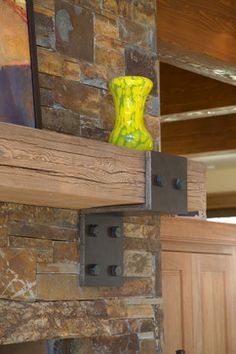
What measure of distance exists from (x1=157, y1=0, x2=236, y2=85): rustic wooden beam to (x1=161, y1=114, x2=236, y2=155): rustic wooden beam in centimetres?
239

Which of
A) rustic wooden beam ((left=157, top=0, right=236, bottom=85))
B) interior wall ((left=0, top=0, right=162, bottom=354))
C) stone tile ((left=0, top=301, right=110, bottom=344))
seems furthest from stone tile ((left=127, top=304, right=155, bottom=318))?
rustic wooden beam ((left=157, top=0, right=236, bottom=85))

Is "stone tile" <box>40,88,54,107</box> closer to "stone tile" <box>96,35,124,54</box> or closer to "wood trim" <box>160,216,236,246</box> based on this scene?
"stone tile" <box>96,35,124,54</box>

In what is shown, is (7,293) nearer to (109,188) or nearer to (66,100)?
(109,188)

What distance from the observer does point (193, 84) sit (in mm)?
5180

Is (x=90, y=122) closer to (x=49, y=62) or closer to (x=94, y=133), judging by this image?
(x=94, y=133)

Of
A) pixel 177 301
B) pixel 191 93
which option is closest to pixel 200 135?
pixel 191 93

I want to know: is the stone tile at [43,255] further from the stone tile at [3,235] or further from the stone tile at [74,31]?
the stone tile at [74,31]

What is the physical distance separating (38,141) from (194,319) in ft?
7.43

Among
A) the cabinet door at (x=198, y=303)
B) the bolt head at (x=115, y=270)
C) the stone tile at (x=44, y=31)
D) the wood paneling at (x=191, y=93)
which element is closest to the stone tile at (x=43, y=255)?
the bolt head at (x=115, y=270)

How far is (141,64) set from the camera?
244 cm

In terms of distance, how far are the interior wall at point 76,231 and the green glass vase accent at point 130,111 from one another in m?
0.17

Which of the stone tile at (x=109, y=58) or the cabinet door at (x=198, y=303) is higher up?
the stone tile at (x=109, y=58)

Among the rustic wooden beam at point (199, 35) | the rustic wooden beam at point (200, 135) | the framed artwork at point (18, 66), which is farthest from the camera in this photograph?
the rustic wooden beam at point (200, 135)

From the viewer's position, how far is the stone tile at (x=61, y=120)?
2123 millimetres
